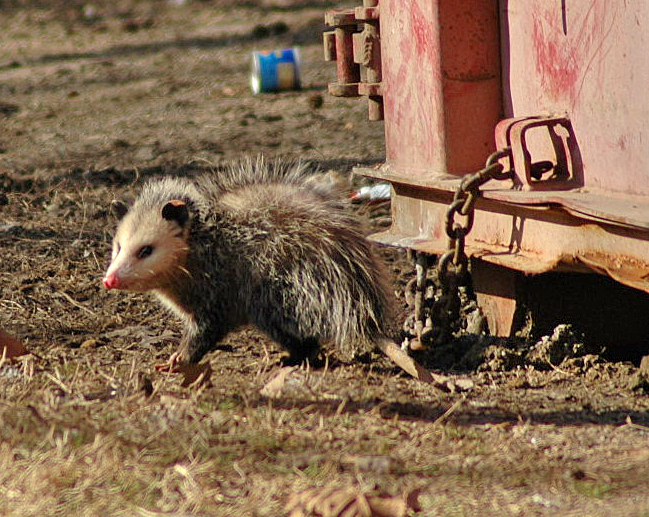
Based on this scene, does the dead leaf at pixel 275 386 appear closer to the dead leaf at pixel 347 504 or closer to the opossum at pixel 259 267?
the opossum at pixel 259 267

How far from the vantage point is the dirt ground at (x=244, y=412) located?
9.98 ft

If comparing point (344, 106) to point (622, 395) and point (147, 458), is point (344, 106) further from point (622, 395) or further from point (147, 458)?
point (147, 458)

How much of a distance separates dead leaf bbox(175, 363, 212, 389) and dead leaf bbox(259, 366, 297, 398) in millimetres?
196

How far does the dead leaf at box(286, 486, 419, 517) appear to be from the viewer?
2.79m

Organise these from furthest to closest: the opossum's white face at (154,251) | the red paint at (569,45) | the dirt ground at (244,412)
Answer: the opossum's white face at (154,251) → the red paint at (569,45) → the dirt ground at (244,412)

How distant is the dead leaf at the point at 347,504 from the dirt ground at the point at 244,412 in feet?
0.04

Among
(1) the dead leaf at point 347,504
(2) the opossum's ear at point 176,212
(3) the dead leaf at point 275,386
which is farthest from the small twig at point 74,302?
(1) the dead leaf at point 347,504

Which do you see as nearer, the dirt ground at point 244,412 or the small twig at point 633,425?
the dirt ground at point 244,412

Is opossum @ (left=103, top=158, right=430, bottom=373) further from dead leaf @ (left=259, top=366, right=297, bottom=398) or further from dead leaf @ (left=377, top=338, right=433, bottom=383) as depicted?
dead leaf @ (left=259, top=366, right=297, bottom=398)

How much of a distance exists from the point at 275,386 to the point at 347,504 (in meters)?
1.21

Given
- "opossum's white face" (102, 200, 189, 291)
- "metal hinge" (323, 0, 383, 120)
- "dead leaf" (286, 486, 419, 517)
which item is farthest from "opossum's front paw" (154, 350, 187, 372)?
"dead leaf" (286, 486, 419, 517)

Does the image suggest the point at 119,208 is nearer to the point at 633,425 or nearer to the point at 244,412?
the point at 244,412

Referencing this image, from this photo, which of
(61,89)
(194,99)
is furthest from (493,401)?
(61,89)

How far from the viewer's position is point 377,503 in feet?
9.30
